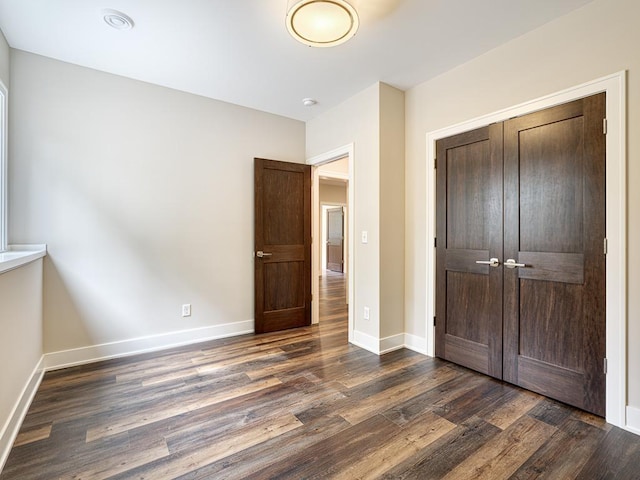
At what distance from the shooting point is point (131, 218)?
3.13 metres

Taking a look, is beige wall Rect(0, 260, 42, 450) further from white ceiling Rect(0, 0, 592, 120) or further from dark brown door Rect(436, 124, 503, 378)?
dark brown door Rect(436, 124, 503, 378)

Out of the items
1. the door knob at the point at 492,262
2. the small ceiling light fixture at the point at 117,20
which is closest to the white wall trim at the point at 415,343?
the door knob at the point at 492,262

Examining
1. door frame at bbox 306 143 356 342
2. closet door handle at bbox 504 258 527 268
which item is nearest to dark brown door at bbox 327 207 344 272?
door frame at bbox 306 143 356 342

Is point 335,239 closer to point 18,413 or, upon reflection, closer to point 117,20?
point 117,20

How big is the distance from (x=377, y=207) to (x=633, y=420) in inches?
91.2

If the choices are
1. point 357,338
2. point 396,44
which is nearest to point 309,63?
point 396,44

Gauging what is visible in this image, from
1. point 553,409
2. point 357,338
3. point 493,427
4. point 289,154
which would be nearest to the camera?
point 493,427

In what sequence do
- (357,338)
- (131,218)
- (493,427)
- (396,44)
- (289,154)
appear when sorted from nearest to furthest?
(493,427)
(396,44)
(131,218)
(357,338)
(289,154)

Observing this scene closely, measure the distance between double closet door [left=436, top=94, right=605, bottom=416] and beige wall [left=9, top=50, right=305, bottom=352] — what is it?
2.34 meters

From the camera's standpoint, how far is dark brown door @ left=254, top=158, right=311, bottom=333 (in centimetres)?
385

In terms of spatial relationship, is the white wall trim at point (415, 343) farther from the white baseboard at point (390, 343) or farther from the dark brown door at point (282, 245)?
the dark brown door at point (282, 245)

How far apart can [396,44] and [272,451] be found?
299 cm

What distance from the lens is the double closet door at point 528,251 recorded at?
2066mm

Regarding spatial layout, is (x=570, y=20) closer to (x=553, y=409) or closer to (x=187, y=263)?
(x=553, y=409)
